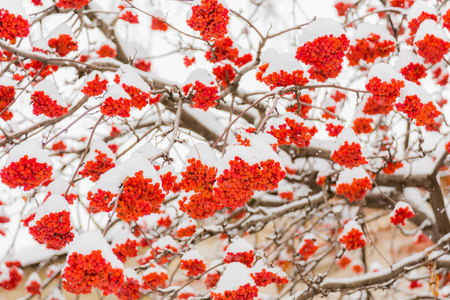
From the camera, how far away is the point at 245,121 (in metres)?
4.47

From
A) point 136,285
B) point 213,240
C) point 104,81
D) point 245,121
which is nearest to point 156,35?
point 245,121

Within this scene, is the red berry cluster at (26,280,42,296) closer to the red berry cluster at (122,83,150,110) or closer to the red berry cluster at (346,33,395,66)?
the red berry cluster at (122,83,150,110)

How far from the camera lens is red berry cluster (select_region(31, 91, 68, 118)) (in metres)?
2.49

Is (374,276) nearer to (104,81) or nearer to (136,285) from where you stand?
(136,285)

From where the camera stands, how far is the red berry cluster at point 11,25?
2131mm

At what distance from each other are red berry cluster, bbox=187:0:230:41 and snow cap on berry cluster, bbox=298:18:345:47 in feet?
1.46

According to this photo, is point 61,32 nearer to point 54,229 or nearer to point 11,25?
point 11,25

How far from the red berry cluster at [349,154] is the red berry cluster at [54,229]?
1709 millimetres

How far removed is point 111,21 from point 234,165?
3.22 metres

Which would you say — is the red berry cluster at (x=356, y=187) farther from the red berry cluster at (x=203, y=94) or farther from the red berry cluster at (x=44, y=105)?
the red berry cluster at (x=44, y=105)

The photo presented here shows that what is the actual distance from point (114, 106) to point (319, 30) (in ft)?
3.80

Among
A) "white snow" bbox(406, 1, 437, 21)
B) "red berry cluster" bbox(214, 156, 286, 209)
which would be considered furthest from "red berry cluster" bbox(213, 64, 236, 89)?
"red berry cluster" bbox(214, 156, 286, 209)

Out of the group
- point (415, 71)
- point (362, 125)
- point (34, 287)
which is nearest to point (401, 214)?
point (362, 125)

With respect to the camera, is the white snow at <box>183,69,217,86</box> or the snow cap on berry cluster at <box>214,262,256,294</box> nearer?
the snow cap on berry cluster at <box>214,262,256,294</box>
